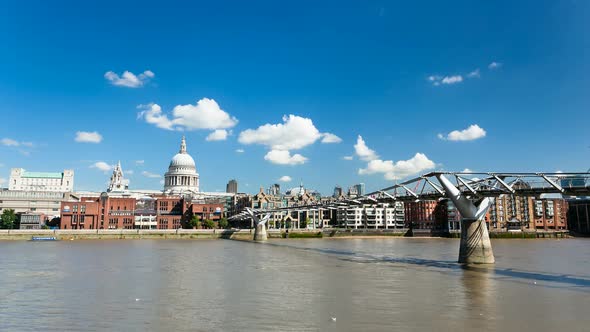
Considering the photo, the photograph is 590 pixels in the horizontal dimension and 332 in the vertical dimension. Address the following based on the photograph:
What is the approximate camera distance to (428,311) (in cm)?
1923

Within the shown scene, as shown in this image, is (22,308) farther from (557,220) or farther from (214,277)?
(557,220)

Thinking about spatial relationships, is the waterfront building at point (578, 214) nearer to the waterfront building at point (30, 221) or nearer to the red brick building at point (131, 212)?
the red brick building at point (131, 212)

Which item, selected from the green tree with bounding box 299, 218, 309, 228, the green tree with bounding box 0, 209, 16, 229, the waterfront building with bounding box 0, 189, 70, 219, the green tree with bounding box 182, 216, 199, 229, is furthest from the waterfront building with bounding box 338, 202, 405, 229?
the waterfront building with bounding box 0, 189, 70, 219

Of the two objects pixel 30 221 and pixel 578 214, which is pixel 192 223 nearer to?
pixel 30 221

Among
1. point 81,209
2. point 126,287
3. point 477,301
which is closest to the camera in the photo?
point 477,301

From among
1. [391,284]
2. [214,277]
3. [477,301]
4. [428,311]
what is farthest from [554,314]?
[214,277]

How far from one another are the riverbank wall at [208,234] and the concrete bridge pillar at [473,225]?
7319cm

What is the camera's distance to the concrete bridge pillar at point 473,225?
39.0 metres

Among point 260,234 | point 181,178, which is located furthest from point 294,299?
point 181,178

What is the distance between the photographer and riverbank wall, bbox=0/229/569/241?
97.8 meters

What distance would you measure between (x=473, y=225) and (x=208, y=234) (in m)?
83.9

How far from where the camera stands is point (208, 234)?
370 ft

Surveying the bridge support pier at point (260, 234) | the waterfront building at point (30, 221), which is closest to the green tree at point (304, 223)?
the bridge support pier at point (260, 234)

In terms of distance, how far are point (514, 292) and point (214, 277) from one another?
19.5 m
